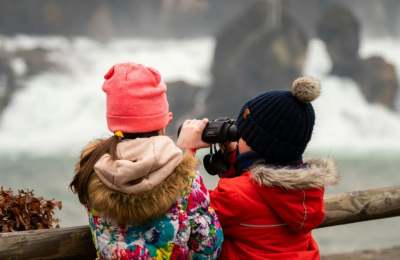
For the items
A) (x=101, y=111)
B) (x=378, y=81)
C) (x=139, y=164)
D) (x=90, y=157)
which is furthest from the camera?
(x=378, y=81)

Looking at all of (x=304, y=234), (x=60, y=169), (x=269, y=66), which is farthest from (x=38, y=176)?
(x=304, y=234)

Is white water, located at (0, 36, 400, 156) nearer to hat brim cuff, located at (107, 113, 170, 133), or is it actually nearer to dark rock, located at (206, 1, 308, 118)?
dark rock, located at (206, 1, 308, 118)

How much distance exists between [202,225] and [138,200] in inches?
7.5

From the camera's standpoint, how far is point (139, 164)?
6.13ft

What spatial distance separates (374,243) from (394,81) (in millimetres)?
23153

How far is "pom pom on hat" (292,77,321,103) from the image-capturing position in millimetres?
2064

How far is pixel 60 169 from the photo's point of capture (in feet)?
70.5

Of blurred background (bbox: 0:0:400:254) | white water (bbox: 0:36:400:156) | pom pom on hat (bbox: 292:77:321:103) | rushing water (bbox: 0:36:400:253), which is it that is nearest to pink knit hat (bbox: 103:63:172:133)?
pom pom on hat (bbox: 292:77:321:103)

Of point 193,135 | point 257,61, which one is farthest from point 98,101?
point 193,135

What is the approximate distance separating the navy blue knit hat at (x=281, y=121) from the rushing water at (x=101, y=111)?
1774 centimetres

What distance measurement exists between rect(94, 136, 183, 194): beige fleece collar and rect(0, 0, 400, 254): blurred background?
24725 mm

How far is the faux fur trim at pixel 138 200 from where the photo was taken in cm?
191

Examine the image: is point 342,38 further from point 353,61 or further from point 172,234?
point 172,234

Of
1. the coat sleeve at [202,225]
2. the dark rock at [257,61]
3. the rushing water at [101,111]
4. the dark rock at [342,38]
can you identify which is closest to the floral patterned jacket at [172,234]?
the coat sleeve at [202,225]
